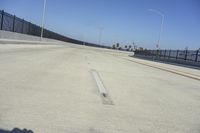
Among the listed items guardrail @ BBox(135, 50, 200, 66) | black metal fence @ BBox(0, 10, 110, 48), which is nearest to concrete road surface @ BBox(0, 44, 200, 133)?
black metal fence @ BBox(0, 10, 110, 48)

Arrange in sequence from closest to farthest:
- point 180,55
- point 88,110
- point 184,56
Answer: point 88,110 < point 184,56 < point 180,55

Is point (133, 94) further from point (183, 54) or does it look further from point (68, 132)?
point (183, 54)

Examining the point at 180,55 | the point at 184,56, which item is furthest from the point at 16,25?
the point at 180,55

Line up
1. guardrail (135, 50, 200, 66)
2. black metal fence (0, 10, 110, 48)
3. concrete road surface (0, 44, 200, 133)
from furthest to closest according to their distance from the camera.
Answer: guardrail (135, 50, 200, 66), black metal fence (0, 10, 110, 48), concrete road surface (0, 44, 200, 133)

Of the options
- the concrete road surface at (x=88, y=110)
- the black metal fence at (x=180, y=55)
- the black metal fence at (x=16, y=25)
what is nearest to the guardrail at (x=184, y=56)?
the black metal fence at (x=180, y=55)

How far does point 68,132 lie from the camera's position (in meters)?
4.64

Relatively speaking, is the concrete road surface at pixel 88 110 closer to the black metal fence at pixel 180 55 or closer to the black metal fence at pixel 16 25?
the black metal fence at pixel 16 25

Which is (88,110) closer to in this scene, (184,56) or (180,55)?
(184,56)

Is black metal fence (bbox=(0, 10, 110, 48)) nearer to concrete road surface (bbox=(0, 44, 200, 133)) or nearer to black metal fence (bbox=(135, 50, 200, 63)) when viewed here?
black metal fence (bbox=(135, 50, 200, 63))

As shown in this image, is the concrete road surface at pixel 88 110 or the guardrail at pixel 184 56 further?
the guardrail at pixel 184 56

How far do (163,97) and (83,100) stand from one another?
8.44 feet

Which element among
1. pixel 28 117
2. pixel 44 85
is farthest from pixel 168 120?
pixel 44 85

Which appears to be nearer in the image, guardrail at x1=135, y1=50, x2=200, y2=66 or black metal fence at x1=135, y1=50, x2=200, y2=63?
guardrail at x1=135, y1=50, x2=200, y2=66

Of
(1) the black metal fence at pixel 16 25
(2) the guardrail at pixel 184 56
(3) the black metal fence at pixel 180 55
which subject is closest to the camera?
(1) the black metal fence at pixel 16 25
